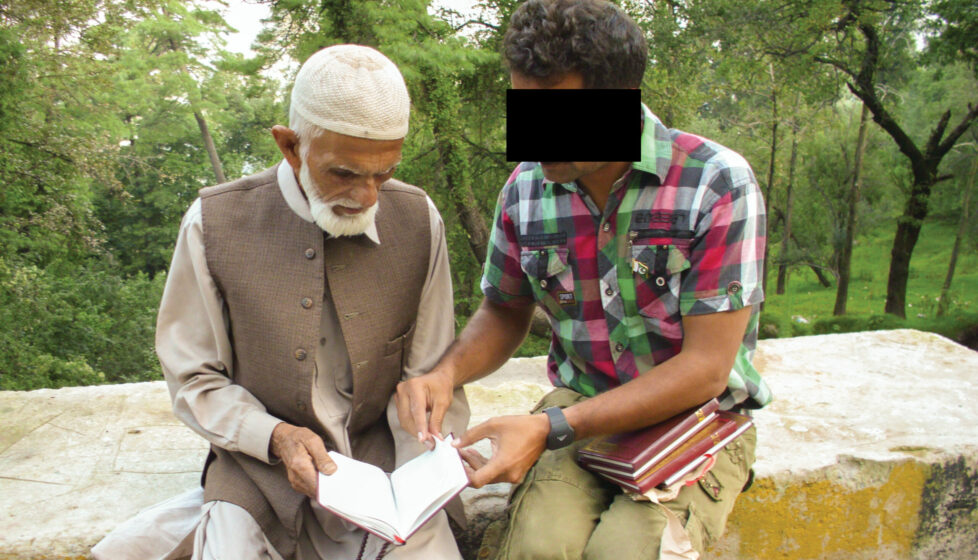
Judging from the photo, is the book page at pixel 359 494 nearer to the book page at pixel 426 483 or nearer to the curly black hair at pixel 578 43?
the book page at pixel 426 483

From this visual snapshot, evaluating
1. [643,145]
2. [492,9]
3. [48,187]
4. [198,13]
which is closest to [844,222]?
[492,9]

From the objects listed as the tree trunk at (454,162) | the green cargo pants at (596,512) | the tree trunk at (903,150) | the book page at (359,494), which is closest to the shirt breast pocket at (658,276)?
the green cargo pants at (596,512)

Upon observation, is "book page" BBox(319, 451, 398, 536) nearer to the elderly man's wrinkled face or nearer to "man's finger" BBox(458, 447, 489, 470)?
"man's finger" BBox(458, 447, 489, 470)

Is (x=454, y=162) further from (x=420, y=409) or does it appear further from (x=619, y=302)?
(x=420, y=409)

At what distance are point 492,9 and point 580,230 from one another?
9.12m

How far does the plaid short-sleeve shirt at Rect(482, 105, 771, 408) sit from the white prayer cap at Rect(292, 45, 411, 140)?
627mm

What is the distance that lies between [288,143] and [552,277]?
34.9 inches

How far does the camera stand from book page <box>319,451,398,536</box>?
1.57 meters

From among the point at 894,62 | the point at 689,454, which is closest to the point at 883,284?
the point at 894,62

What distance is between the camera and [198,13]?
1739 cm

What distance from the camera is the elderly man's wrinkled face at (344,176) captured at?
1744 mm

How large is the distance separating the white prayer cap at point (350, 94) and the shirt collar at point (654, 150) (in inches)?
27.2

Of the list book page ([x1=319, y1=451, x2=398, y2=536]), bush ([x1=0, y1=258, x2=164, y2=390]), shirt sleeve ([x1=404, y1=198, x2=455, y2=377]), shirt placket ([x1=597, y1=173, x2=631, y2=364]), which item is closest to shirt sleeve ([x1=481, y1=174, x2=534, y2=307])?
shirt sleeve ([x1=404, y1=198, x2=455, y2=377])

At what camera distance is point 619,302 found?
2055 millimetres
